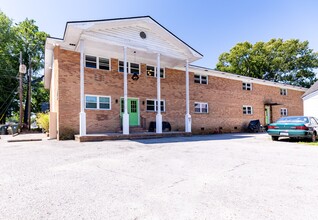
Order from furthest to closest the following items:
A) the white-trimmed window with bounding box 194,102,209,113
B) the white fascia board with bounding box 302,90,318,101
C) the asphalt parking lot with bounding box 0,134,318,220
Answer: the white fascia board with bounding box 302,90,318,101 → the white-trimmed window with bounding box 194,102,209,113 → the asphalt parking lot with bounding box 0,134,318,220

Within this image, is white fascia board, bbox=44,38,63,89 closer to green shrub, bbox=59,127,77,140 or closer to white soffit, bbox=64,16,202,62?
white soffit, bbox=64,16,202,62

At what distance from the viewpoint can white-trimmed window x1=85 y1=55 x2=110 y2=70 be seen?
1208 cm

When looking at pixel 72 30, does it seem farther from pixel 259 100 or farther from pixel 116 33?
pixel 259 100

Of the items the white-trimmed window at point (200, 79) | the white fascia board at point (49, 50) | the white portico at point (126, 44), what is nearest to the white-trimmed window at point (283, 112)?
the white-trimmed window at point (200, 79)

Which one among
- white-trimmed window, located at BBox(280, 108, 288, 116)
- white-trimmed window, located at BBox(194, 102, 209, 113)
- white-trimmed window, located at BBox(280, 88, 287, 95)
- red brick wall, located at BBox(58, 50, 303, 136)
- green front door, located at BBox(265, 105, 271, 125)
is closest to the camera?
red brick wall, located at BBox(58, 50, 303, 136)

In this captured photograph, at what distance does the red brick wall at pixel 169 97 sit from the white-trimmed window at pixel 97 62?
0.31 metres

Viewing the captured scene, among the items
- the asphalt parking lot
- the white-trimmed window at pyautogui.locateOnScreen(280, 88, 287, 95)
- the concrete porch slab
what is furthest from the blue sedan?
the white-trimmed window at pyautogui.locateOnScreen(280, 88, 287, 95)

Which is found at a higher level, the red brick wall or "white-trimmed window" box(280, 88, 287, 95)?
"white-trimmed window" box(280, 88, 287, 95)

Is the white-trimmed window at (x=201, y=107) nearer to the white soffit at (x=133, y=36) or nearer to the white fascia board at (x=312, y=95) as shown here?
the white soffit at (x=133, y=36)

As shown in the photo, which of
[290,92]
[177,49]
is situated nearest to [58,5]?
[177,49]

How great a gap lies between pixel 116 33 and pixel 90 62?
273 cm

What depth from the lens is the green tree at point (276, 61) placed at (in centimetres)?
3228

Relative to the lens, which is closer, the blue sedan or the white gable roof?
the blue sedan

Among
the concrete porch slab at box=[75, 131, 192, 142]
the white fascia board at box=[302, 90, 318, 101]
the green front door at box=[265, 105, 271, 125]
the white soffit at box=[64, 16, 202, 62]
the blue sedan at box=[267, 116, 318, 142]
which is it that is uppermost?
the white soffit at box=[64, 16, 202, 62]
